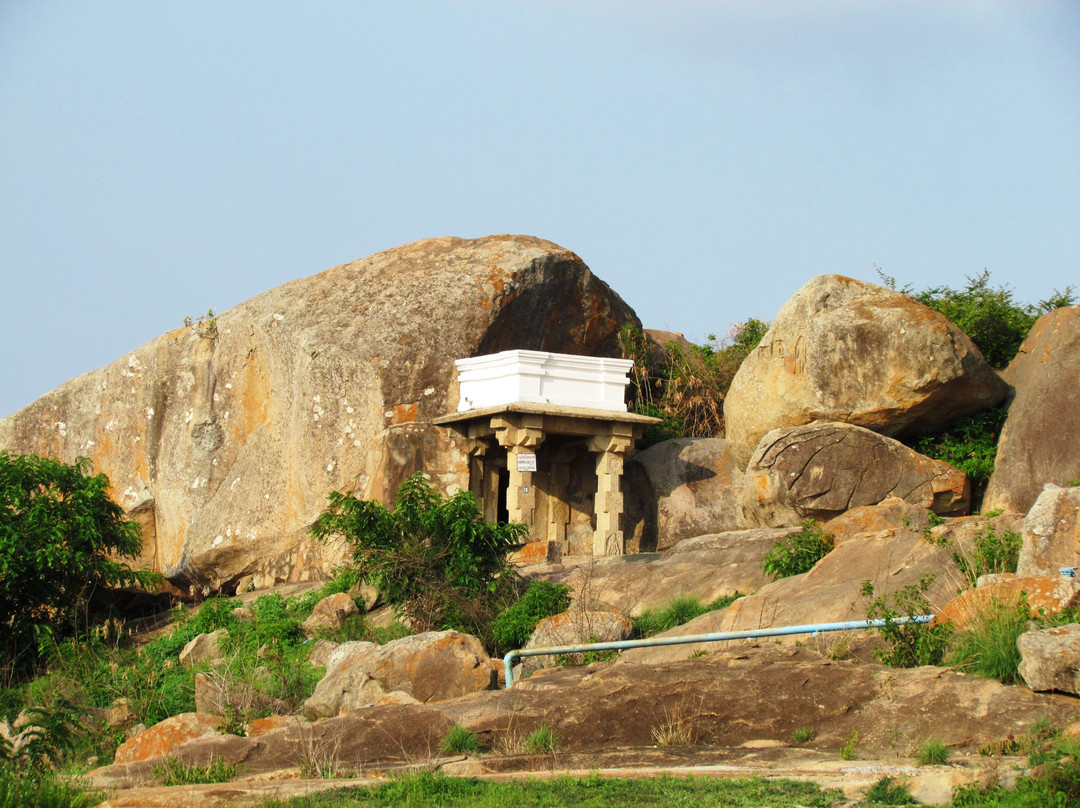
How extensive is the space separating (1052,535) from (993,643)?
1.56 meters

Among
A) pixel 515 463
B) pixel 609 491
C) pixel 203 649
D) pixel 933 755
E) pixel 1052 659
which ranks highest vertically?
pixel 515 463

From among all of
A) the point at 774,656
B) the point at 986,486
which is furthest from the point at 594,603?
the point at 986,486

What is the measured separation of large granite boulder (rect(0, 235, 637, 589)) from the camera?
19.9m

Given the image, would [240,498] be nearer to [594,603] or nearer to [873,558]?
[594,603]

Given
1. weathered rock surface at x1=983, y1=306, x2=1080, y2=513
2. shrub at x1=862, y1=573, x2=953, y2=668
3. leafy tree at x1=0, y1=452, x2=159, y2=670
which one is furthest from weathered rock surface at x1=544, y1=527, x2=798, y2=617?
leafy tree at x1=0, y1=452, x2=159, y2=670

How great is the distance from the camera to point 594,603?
13.5 m

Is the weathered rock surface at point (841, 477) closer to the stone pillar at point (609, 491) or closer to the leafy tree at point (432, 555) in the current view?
the stone pillar at point (609, 491)

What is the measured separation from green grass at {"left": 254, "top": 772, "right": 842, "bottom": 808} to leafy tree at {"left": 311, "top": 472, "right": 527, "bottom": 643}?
6.86 m

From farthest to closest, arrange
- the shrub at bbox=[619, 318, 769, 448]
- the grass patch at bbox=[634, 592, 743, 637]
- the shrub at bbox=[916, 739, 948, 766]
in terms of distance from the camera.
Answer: the shrub at bbox=[619, 318, 769, 448]
the grass patch at bbox=[634, 592, 743, 637]
the shrub at bbox=[916, 739, 948, 766]

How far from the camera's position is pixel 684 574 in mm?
14438

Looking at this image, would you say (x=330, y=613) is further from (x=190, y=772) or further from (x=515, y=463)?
(x=190, y=772)

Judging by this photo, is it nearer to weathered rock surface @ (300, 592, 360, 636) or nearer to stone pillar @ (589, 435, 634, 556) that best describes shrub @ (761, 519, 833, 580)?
stone pillar @ (589, 435, 634, 556)

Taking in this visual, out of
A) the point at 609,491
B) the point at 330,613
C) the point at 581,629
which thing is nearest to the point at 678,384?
the point at 609,491

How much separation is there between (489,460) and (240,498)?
→ 4656 millimetres
